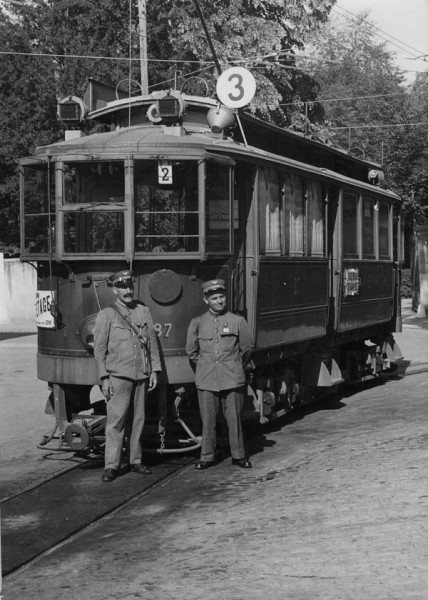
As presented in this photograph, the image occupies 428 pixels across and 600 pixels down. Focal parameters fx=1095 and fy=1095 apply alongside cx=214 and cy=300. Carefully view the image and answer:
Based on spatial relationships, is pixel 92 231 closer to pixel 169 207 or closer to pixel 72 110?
pixel 169 207

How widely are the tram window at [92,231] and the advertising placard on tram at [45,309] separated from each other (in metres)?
0.53

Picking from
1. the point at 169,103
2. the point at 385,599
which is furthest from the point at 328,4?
the point at 385,599

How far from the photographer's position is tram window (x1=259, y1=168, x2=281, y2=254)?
37.2 ft

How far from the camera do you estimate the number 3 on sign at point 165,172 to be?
999 cm

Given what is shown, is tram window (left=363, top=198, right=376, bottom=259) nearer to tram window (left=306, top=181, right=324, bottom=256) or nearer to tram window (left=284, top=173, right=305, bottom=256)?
tram window (left=306, top=181, right=324, bottom=256)

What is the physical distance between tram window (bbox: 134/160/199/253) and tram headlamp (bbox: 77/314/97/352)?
33.1 inches

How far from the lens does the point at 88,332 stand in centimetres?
993

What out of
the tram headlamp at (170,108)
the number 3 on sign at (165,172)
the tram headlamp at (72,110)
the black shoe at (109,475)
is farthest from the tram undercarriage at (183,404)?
the tram headlamp at (72,110)

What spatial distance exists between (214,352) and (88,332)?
116cm

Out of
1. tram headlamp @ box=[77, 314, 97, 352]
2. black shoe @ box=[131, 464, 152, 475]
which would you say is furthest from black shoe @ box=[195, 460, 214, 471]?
tram headlamp @ box=[77, 314, 97, 352]

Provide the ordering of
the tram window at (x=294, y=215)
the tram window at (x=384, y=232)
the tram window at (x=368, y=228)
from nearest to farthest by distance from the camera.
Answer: the tram window at (x=294, y=215)
the tram window at (x=368, y=228)
the tram window at (x=384, y=232)

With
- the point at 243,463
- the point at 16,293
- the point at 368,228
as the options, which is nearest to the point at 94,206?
the point at 243,463

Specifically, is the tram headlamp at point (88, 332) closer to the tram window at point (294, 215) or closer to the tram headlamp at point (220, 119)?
the tram headlamp at point (220, 119)

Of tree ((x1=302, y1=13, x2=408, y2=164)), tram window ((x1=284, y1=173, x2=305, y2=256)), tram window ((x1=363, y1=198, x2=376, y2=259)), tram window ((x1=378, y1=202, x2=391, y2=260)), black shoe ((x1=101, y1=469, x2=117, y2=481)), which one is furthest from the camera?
tree ((x1=302, y1=13, x2=408, y2=164))
